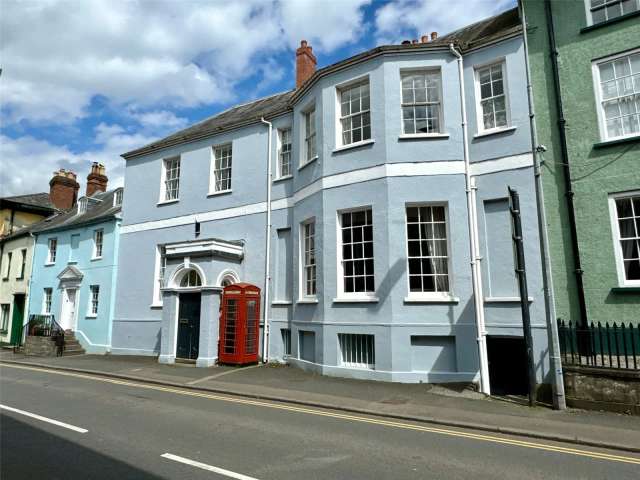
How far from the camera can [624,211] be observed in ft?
33.6

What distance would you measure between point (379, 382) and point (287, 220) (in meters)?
6.51

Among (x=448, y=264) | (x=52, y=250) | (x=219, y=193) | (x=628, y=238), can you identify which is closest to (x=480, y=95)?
(x=448, y=264)

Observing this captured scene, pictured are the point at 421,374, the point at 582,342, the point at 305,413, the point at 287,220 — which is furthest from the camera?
the point at 287,220

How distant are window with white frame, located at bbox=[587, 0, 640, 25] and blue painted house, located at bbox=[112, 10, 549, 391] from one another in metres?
1.82

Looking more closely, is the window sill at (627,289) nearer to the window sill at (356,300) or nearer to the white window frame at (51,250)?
the window sill at (356,300)

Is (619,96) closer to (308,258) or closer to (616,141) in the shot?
(616,141)

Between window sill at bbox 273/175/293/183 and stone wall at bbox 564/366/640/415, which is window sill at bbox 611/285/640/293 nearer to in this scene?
stone wall at bbox 564/366/640/415

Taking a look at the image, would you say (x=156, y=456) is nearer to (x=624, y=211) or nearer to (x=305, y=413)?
(x=305, y=413)

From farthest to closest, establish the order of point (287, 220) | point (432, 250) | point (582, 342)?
1. point (287, 220)
2. point (432, 250)
3. point (582, 342)

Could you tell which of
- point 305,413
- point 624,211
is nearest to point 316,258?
point 305,413

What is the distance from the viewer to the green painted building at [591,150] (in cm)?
→ 1005

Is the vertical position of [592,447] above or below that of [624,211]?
below

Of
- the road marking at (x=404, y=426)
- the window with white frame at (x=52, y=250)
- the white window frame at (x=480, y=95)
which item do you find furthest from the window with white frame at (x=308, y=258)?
the window with white frame at (x=52, y=250)

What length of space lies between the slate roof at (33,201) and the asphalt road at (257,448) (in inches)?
979
